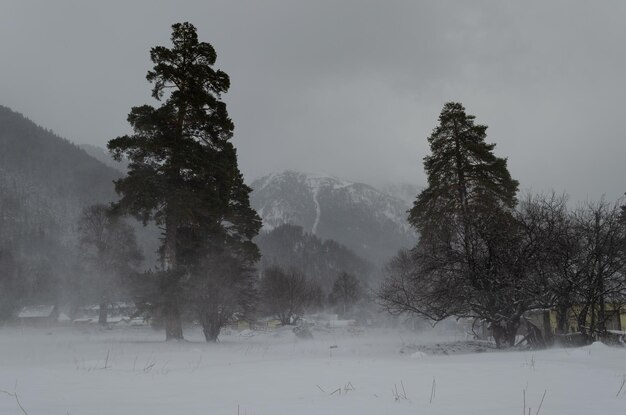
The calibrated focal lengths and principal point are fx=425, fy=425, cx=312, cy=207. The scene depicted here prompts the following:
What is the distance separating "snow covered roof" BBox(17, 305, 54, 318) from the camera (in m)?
73.2

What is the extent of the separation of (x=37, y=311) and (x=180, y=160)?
73.3 meters

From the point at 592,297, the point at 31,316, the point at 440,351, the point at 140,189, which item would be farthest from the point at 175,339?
the point at 31,316

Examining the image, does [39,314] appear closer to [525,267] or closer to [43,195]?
[525,267]

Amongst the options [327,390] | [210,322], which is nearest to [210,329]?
[210,322]

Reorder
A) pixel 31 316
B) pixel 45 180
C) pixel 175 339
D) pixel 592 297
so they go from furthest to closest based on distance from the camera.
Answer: pixel 45 180
pixel 31 316
pixel 175 339
pixel 592 297

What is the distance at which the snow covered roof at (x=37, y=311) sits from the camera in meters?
73.2

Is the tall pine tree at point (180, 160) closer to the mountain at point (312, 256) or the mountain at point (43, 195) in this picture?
the mountain at point (43, 195)

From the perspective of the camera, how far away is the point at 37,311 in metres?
74.9

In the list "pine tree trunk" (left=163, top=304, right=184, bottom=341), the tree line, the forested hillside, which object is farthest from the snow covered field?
the forested hillside

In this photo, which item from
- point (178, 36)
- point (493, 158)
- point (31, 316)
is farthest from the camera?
point (31, 316)

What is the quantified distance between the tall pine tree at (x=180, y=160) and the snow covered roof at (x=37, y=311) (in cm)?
6740

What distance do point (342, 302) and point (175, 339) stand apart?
74.1 meters

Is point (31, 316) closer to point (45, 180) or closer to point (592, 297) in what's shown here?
point (592, 297)

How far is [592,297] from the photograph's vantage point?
14516 millimetres
